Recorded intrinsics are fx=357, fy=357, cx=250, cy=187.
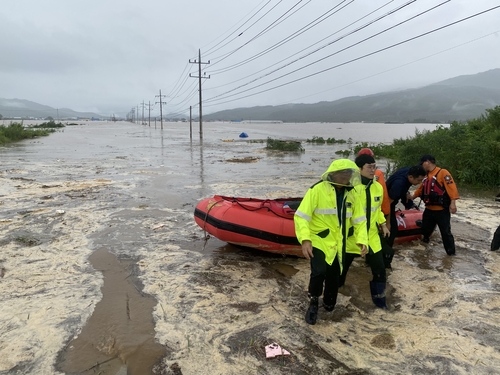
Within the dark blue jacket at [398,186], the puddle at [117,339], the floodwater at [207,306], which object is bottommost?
the puddle at [117,339]

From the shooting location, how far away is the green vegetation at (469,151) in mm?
11086

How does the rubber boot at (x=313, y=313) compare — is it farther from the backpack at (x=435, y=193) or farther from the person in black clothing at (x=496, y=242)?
the person in black clothing at (x=496, y=242)

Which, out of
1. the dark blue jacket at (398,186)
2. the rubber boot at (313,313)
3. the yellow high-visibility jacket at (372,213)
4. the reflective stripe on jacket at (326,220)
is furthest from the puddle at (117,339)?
the dark blue jacket at (398,186)

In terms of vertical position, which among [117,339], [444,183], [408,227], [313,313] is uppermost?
[444,183]

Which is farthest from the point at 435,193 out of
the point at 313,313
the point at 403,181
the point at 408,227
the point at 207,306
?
the point at 207,306

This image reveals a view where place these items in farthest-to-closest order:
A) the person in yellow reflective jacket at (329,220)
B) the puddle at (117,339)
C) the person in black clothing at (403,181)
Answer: the person in black clothing at (403,181) → the person in yellow reflective jacket at (329,220) → the puddle at (117,339)

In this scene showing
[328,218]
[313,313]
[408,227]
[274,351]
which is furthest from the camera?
[408,227]

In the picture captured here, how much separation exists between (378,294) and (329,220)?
45.3 inches

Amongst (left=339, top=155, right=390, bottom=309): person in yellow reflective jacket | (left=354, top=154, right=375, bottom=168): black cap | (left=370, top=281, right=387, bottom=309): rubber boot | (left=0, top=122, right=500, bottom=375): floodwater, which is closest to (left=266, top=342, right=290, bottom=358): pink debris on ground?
(left=0, top=122, right=500, bottom=375): floodwater

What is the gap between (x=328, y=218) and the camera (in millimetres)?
3109

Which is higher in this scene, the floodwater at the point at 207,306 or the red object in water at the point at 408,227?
the red object in water at the point at 408,227

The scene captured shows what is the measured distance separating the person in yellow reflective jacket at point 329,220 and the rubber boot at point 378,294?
60cm

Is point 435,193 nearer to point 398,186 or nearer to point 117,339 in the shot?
point 398,186

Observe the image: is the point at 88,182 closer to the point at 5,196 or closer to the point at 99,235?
the point at 5,196
